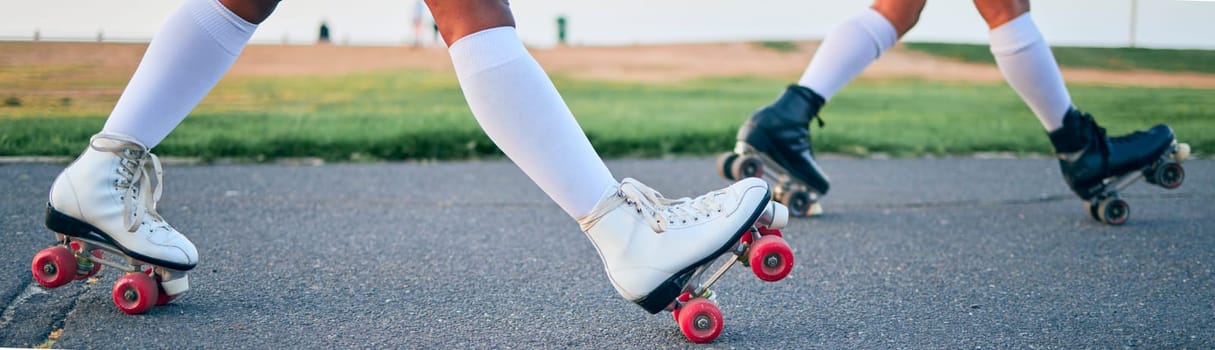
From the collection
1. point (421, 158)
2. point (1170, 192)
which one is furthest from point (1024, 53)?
point (421, 158)

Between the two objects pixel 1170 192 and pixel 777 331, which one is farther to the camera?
pixel 1170 192

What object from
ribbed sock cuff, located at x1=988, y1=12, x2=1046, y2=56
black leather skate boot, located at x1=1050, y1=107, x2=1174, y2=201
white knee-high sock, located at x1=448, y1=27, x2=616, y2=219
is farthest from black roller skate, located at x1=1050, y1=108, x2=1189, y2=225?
white knee-high sock, located at x1=448, y1=27, x2=616, y2=219

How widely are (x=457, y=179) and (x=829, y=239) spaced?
6.87ft

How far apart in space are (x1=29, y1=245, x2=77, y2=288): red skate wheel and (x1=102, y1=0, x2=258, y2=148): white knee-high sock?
28 cm

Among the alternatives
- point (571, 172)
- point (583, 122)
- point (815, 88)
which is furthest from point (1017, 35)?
point (583, 122)

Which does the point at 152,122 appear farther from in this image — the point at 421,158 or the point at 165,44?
the point at 421,158

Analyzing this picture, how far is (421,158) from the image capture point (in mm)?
5840

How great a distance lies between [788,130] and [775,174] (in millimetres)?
292

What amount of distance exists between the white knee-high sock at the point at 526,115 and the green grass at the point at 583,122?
356 cm

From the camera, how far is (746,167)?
378 cm

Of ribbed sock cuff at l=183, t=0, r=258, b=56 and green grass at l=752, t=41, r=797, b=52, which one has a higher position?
ribbed sock cuff at l=183, t=0, r=258, b=56

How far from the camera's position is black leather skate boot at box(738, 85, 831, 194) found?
12.1 ft

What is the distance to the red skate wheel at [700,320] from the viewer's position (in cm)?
207

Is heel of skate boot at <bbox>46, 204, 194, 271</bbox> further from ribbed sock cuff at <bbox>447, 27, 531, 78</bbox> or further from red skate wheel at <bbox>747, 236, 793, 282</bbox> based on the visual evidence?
red skate wheel at <bbox>747, 236, 793, 282</bbox>
